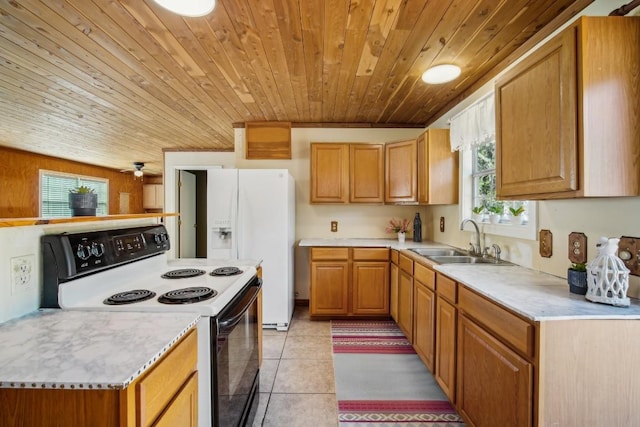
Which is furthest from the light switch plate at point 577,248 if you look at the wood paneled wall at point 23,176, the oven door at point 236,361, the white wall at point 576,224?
the wood paneled wall at point 23,176

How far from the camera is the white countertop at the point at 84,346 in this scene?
0.65 m

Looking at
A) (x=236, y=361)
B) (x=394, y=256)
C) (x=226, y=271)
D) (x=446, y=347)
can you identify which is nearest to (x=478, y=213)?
(x=394, y=256)

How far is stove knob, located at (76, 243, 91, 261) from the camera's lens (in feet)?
3.78

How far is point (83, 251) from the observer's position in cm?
117

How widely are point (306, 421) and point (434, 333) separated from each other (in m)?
1.00

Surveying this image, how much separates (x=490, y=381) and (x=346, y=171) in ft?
8.23

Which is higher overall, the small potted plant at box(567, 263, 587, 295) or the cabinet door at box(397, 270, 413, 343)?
the small potted plant at box(567, 263, 587, 295)

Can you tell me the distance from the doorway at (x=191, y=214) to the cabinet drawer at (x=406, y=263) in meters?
2.75

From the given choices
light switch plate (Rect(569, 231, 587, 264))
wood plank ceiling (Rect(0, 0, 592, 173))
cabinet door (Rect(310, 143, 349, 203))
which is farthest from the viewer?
cabinet door (Rect(310, 143, 349, 203))

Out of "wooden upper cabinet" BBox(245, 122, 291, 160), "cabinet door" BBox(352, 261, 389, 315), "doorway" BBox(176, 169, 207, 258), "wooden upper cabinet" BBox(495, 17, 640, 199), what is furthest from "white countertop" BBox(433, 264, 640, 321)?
"doorway" BBox(176, 169, 207, 258)

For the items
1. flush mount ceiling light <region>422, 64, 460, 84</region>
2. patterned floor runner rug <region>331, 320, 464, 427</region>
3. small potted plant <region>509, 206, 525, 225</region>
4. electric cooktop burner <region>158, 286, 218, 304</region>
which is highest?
flush mount ceiling light <region>422, 64, 460, 84</region>

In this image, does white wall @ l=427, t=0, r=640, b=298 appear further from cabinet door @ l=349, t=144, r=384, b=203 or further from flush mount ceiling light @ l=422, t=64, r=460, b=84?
cabinet door @ l=349, t=144, r=384, b=203

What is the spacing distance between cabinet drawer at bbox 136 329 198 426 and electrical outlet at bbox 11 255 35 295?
60 cm

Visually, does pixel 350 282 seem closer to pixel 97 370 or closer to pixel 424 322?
pixel 424 322
